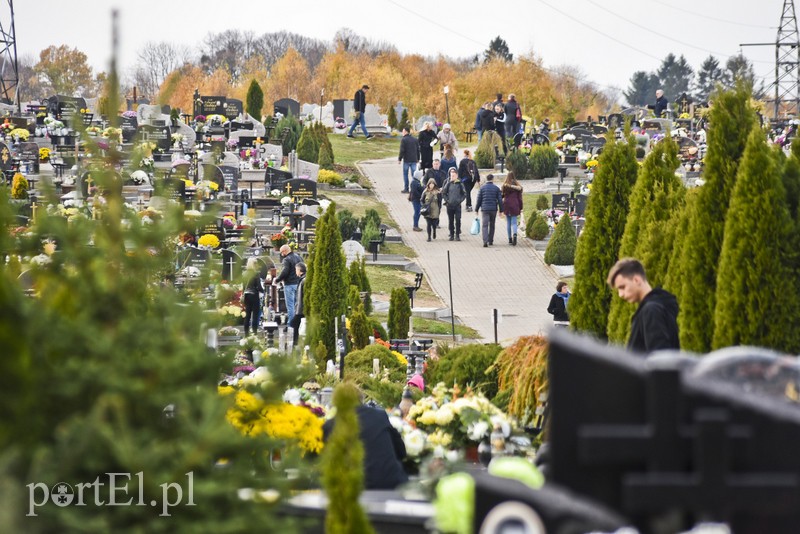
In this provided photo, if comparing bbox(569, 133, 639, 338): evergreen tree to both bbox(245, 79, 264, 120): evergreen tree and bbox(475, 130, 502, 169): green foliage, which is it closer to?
bbox(475, 130, 502, 169): green foliage

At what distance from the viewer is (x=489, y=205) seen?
25594mm

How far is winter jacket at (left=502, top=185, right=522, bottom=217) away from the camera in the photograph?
84.5 feet

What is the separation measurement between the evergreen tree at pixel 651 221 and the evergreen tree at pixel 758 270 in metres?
1.30

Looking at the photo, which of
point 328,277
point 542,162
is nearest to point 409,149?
point 542,162

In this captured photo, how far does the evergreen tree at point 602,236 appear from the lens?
11.3 metres

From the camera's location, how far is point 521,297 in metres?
22.5

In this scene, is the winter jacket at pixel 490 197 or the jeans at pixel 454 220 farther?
the jeans at pixel 454 220

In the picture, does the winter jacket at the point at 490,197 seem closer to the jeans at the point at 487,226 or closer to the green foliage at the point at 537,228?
the jeans at the point at 487,226

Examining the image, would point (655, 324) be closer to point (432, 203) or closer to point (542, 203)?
point (432, 203)

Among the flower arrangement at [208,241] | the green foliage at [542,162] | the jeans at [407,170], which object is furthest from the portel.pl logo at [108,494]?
the green foliage at [542,162]

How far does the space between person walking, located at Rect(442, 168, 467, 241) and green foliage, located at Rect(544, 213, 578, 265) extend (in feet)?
7.24

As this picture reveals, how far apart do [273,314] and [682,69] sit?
101159 millimetres

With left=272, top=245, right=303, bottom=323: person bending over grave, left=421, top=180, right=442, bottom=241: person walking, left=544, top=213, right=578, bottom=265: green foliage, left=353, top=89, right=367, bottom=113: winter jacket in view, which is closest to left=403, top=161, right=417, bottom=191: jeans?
left=421, top=180, right=442, bottom=241: person walking

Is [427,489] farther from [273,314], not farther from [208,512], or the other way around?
[273,314]
